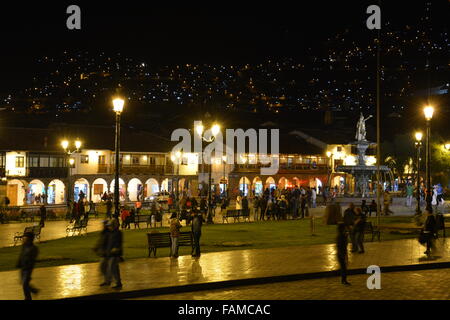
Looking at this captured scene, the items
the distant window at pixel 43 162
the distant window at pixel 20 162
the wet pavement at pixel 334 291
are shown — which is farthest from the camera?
the distant window at pixel 43 162

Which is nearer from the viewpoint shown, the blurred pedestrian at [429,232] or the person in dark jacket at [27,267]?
the person in dark jacket at [27,267]

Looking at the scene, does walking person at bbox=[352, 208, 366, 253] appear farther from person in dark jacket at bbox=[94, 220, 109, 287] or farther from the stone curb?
person in dark jacket at bbox=[94, 220, 109, 287]

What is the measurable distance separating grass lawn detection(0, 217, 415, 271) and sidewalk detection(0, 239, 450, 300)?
5.20 feet

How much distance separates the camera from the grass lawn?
17.8 meters

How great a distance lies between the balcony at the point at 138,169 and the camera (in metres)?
61.4

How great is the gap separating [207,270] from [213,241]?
7.11 metres

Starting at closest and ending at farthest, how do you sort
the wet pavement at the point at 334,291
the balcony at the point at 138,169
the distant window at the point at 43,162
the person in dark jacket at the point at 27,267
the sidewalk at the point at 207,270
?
the person in dark jacket at the point at 27,267 < the wet pavement at the point at 334,291 < the sidewalk at the point at 207,270 < the distant window at the point at 43,162 < the balcony at the point at 138,169

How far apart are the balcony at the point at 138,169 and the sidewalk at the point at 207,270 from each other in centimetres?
4443

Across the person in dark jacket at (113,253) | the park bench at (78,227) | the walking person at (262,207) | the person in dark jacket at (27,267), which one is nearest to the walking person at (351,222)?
the person in dark jacket at (113,253)

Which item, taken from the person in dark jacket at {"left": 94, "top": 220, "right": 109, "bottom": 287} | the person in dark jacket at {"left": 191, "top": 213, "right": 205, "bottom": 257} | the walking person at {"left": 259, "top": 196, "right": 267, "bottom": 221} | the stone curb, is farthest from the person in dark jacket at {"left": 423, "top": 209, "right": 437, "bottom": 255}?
the walking person at {"left": 259, "top": 196, "right": 267, "bottom": 221}

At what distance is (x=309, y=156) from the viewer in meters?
75.5

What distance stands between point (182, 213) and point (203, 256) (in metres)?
14.5

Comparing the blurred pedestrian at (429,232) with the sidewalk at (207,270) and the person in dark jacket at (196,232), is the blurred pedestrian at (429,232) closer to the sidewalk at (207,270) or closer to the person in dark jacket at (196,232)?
the sidewalk at (207,270)
